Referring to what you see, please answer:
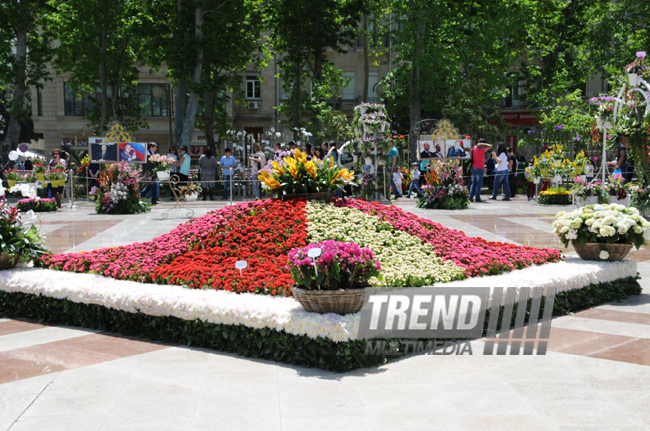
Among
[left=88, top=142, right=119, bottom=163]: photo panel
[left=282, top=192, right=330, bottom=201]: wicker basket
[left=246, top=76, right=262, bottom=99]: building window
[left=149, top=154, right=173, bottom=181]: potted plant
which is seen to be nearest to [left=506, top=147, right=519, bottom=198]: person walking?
[left=149, top=154, right=173, bottom=181]: potted plant

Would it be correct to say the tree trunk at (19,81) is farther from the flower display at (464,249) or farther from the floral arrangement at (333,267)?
the floral arrangement at (333,267)

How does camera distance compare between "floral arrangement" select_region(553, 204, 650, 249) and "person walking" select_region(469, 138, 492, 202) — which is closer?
"floral arrangement" select_region(553, 204, 650, 249)

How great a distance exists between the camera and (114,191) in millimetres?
18297

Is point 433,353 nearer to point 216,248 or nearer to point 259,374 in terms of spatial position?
point 259,374

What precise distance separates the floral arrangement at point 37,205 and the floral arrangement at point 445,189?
38.3 ft

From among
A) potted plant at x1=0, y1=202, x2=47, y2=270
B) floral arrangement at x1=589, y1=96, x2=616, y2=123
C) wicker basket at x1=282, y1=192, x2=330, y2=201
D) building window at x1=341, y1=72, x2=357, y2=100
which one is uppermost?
building window at x1=341, y1=72, x2=357, y2=100

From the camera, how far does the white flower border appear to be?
5355 mm

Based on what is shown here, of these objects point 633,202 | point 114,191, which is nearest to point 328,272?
point 633,202

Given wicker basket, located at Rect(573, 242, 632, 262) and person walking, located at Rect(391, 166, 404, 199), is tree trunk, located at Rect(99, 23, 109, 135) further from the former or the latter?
wicker basket, located at Rect(573, 242, 632, 262)

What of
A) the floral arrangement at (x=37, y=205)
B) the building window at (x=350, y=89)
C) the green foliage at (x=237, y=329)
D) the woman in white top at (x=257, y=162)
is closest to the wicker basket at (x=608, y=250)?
the green foliage at (x=237, y=329)

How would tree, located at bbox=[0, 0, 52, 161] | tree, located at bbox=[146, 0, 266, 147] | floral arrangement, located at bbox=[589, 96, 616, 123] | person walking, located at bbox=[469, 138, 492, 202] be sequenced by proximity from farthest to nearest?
tree, located at bbox=[0, 0, 52, 161], tree, located at bbox=[146, 0, 266, 147], person walking, located at bbox=[469, 138, 492, 202], floral arrangement, located at bbox=[589, 96, 616, 123]

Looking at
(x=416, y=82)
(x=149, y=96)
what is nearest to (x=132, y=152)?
(x=416, y=82)

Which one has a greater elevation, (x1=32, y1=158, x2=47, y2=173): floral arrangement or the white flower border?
(x1=32, y1=158, x2=47, y2=173): floral arrangement

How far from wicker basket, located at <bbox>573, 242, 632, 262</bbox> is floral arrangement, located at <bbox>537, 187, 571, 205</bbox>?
42.6 ft
